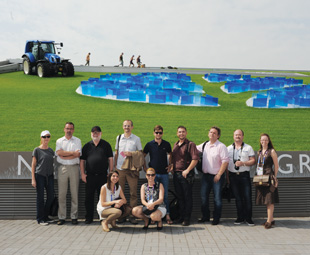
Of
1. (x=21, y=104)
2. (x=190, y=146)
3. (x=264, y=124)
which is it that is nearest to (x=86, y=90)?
(x=21, y=104)

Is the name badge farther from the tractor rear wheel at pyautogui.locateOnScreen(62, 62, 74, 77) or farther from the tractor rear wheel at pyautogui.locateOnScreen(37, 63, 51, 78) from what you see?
the tractor rear wheel at pyautogui.locateOnScreen(62, 62, 74, 77)

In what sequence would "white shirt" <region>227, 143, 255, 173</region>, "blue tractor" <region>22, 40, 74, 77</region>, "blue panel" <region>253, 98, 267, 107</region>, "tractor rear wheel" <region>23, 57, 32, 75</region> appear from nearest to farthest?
"white shirt" <region>227, 143, 255, 173</region> < "blue panel" <region>253, 98, 267, 107</region> < "blue tractor" <region>22, 40, 74, 77</region> < "tractor rear wheel" <region>23, 57, 32, 75</region>

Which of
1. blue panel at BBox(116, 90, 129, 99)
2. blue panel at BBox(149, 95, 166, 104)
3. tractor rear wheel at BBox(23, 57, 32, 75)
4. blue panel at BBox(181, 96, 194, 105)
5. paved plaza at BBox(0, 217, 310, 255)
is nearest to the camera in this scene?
paved plaza at BBox(0, 217, 310, 255)

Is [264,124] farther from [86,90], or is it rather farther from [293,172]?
[86,90]

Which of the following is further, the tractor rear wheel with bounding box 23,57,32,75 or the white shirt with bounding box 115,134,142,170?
the tractor rear wheel with bounding box 23,57,32,75

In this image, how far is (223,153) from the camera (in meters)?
7.83

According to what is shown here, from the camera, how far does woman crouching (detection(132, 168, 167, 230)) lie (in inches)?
299

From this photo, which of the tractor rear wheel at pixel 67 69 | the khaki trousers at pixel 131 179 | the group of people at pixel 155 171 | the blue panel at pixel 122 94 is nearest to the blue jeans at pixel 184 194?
the group of people at pixel 155 171

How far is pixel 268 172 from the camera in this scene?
25.4ft

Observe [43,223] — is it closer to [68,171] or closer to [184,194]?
[68,171]

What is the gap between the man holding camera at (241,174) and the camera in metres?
7.91

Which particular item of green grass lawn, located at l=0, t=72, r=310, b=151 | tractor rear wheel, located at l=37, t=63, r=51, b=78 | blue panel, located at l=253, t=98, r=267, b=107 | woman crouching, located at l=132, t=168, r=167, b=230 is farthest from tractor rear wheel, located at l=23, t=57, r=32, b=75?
woman crouching, located at l=132, t=168, r=167, b=230

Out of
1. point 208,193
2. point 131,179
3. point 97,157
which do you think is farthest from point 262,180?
point 97,157

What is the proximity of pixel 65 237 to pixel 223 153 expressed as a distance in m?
3.32
